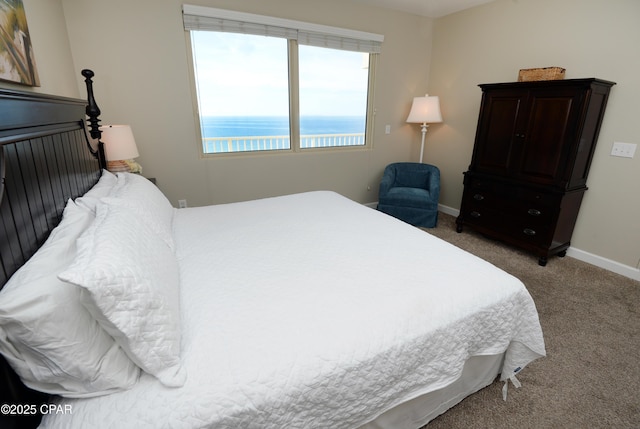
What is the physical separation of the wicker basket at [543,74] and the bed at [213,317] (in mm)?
2259

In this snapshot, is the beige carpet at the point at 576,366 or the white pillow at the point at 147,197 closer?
the beige carpet at the point at 576,366

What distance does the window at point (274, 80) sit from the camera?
315cm

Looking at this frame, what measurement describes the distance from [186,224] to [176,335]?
3.76 ft

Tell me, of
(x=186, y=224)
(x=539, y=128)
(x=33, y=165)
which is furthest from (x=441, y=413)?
(x=539, y=128)

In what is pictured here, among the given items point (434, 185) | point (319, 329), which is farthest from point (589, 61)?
point (319, 329)

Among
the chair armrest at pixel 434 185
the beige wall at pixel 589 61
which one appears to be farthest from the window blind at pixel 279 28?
the chair armrest at pixel 434 185

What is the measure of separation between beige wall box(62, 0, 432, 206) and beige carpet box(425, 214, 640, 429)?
2398 millimetres

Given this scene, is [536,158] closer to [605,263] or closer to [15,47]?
[605,263]

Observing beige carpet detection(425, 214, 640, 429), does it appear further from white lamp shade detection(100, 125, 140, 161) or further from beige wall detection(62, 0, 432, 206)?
white lamp shade detection(100, 125, 140, 161)

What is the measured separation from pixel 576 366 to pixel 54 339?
241cm

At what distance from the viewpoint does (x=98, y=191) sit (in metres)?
1.65

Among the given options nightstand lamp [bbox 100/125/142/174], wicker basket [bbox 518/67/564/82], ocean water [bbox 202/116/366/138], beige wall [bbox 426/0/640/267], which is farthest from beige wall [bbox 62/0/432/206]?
wicker basket [bbox 518/67/564/82]

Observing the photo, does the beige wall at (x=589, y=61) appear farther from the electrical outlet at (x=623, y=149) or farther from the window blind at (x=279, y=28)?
the window blind at (x=279, y=28)

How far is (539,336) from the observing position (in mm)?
1418
